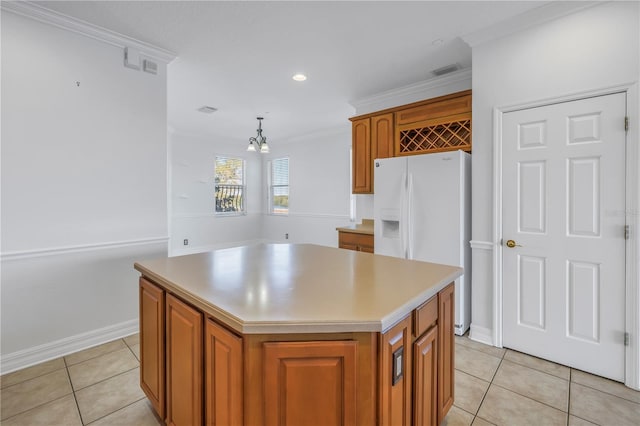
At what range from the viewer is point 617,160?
204 cm

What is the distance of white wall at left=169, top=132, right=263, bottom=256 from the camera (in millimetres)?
6289

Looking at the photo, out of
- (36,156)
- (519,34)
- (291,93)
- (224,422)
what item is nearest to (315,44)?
(291,93)

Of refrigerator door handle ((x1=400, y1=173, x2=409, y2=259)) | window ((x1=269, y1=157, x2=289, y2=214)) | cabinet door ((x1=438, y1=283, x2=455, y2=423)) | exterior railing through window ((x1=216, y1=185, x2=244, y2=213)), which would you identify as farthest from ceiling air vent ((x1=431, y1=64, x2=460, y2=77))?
exterior railing through window ((x1=216, y1=185, x2=244, y2=213))

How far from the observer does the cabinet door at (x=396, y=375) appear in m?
1.01

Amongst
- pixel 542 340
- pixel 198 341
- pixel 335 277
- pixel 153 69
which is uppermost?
pixel 153 69

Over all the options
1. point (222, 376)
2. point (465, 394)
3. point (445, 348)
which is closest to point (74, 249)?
point (222, 376)

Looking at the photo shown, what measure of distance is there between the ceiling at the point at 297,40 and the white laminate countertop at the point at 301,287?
71.7 inches

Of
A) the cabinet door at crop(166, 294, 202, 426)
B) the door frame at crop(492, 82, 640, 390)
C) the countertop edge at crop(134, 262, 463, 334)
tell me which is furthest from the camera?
the door frame at crop(492, 82, 640, 390)

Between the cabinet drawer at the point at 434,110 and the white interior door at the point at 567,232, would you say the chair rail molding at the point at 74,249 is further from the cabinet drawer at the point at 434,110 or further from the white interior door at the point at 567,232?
the white interior door at the point at 567,232

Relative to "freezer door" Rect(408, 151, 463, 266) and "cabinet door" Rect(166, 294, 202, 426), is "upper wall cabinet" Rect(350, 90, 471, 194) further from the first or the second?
"cabinet door" Rect(166, 294, 202, 426)

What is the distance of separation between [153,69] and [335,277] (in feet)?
8.94

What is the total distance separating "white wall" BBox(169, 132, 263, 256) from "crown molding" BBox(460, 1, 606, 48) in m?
5.56

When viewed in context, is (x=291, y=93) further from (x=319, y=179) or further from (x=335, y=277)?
(x=335, y=277)

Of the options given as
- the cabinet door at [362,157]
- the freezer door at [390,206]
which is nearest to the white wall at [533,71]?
the freezer door at [390,206]
